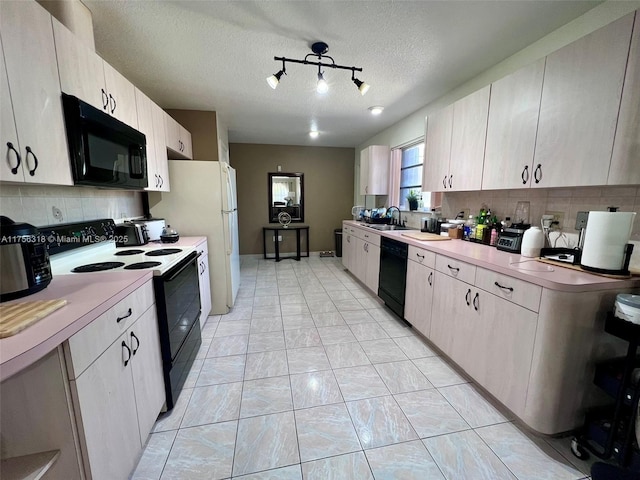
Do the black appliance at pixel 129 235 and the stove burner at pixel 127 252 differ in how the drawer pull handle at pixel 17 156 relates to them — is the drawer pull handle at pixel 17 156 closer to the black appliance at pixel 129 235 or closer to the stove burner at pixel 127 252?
the stove burner at pixel 127 252

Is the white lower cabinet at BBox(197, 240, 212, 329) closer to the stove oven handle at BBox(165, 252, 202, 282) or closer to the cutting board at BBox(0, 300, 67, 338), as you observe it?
the stove oven handle at BBox(165, 252, 202, 282)

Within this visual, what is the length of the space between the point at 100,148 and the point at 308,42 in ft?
5.22

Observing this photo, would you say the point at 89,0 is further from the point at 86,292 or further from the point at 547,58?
the point at 547,58

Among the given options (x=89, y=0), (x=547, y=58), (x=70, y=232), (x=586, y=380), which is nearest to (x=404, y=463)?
(x=586, y=380)

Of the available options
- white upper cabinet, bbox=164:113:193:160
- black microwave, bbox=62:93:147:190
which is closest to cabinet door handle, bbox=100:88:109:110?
black microwave, bbox=62:93:147:190

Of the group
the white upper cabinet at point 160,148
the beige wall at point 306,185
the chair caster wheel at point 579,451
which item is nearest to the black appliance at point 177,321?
the white upper cabinet at point 160,148

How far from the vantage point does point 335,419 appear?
5.04 feet

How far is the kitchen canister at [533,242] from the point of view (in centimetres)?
169

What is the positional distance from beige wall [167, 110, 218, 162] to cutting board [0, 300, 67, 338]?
289cm

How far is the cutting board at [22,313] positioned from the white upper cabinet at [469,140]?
2.61m

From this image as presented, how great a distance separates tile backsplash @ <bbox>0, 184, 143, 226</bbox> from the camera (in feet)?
4.33

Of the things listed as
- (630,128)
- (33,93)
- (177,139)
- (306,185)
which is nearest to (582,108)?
(630,128)

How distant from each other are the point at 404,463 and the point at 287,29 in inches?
107

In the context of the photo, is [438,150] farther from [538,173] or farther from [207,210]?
[207,210]
